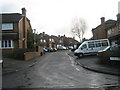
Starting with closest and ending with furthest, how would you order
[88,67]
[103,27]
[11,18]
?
[88,67], [11,18], [103,27]

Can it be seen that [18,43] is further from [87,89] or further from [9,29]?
[87,89]

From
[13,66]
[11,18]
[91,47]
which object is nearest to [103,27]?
[91,47]

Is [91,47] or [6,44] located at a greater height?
[6,44]

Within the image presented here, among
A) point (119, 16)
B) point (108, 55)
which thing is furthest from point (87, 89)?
point (119, 16)

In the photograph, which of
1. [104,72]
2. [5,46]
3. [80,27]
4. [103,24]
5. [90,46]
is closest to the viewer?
[104,72]

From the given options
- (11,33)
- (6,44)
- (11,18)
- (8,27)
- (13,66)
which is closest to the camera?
(13,66)

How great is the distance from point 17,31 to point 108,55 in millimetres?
22393

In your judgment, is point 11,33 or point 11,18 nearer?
point 11,33

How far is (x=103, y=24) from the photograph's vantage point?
5428 cm

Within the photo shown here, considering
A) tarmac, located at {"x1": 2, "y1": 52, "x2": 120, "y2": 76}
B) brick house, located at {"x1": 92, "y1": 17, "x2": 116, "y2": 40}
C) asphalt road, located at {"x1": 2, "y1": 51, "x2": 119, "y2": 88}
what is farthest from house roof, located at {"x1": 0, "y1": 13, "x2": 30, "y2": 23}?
brick house, located at {"x1": 92, "y1": 17, "x2": 116, "y2": 40}

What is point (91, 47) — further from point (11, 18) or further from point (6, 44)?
point (11, 18)

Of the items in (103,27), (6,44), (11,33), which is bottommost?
(6,44)

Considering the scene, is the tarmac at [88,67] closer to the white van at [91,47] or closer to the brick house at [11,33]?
the white van at [91,47]

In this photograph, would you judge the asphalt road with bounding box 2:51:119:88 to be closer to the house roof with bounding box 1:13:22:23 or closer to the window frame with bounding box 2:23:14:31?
the window frame with bounding box 2:23:14:31
